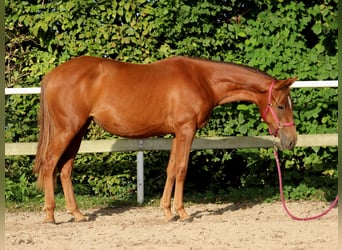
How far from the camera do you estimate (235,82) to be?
221 inches

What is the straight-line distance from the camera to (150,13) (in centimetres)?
721

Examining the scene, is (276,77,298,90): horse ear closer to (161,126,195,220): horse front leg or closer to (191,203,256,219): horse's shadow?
(161,126,195,220): horse front leg

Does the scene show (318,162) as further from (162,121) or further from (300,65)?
(162,121)

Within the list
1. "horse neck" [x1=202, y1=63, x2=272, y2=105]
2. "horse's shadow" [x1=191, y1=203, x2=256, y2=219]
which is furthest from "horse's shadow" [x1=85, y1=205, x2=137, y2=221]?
"horse neck" [x1=202, y1=63, x2=272, y2=105]

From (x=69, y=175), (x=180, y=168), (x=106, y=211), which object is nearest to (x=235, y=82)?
(x=180, y=168)

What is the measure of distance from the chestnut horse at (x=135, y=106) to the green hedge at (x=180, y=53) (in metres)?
1.61

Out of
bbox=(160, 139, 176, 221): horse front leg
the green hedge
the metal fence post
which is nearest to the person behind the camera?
bbox=(160, 139, 176, 221): horse front leg

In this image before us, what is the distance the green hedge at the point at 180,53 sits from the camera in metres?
7.13

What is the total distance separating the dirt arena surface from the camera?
418cm

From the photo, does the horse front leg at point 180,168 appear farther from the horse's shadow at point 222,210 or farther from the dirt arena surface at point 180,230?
the horse's shadow at point 222,210

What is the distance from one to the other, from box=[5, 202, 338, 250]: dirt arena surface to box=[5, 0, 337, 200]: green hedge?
1.06 meters

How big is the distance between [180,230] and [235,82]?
1.69m

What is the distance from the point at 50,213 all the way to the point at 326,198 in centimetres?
341

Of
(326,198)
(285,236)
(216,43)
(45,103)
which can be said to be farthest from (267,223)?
(216,43)
